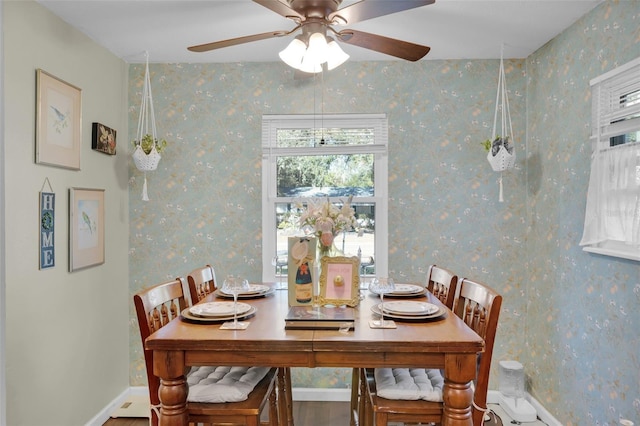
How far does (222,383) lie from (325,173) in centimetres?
189

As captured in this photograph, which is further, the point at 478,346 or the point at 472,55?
the point at 472,55

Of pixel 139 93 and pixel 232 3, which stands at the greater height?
pixel 232 3

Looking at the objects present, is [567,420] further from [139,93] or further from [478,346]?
[139,93]

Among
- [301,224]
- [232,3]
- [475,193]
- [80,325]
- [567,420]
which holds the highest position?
[232,3]

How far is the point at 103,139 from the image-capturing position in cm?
287

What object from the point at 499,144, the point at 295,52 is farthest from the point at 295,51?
the point at 499,144


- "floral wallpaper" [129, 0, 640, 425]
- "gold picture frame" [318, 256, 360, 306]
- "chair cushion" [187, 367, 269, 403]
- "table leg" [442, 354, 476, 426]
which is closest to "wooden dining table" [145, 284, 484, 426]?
"table leg" [442, 354, 476, 426]

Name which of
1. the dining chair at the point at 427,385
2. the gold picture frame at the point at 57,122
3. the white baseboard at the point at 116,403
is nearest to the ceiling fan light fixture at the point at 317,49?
the dining chair at the point at 427,385

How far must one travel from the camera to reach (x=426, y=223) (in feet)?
10.7

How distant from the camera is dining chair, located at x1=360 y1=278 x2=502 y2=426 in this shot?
5.73 feet

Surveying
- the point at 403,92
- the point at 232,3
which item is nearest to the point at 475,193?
the point at 403,92

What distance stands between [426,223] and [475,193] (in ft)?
1.41

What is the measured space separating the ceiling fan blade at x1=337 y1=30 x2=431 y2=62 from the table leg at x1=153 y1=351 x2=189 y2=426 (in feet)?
5.12

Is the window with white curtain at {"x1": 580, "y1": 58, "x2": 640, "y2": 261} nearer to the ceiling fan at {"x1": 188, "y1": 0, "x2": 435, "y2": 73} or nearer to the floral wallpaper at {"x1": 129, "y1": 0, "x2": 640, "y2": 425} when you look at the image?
the floral wallpaper at {"x1": 129, "y1": 0, "x2": 640, "y2": 425}
